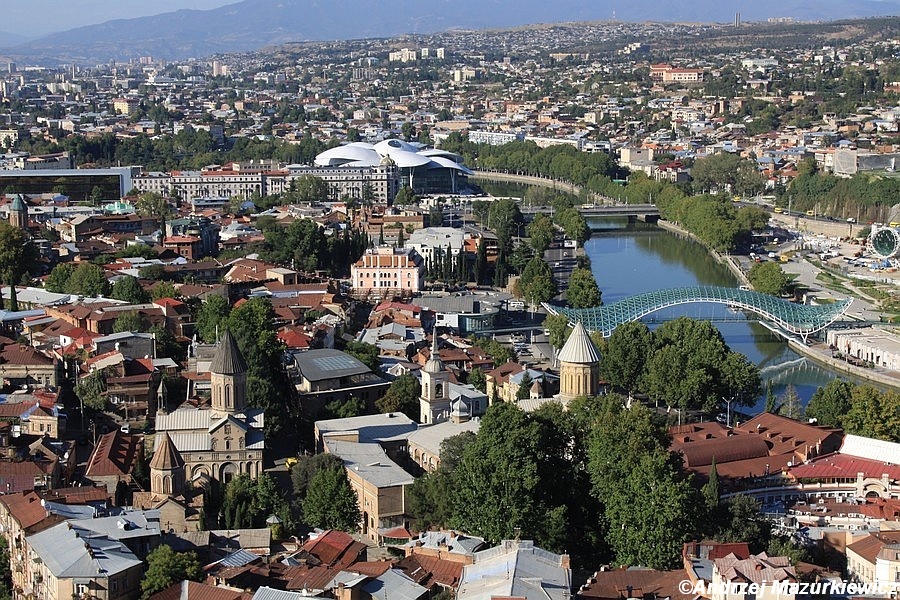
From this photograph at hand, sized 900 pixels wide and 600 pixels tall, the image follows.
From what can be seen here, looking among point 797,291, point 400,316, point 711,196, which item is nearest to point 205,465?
point 400,316

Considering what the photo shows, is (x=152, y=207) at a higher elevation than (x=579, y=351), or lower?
lower

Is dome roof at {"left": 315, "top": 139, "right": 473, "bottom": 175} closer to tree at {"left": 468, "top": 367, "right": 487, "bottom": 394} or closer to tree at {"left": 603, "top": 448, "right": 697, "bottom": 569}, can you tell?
tree at {"left": 468, "top": 367, "right": 487, "bottom": 394}

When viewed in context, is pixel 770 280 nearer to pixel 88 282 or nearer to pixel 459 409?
pixel 88 282

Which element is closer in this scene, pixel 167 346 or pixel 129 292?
pixel 167 346

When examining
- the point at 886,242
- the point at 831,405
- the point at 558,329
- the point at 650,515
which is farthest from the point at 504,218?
the point at 650,515

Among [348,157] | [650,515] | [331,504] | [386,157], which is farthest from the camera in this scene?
[348,157]

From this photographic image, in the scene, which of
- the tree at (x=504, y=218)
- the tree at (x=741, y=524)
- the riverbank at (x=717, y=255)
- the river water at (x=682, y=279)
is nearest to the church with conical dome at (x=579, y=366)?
the tree at (x=741, y=524)
